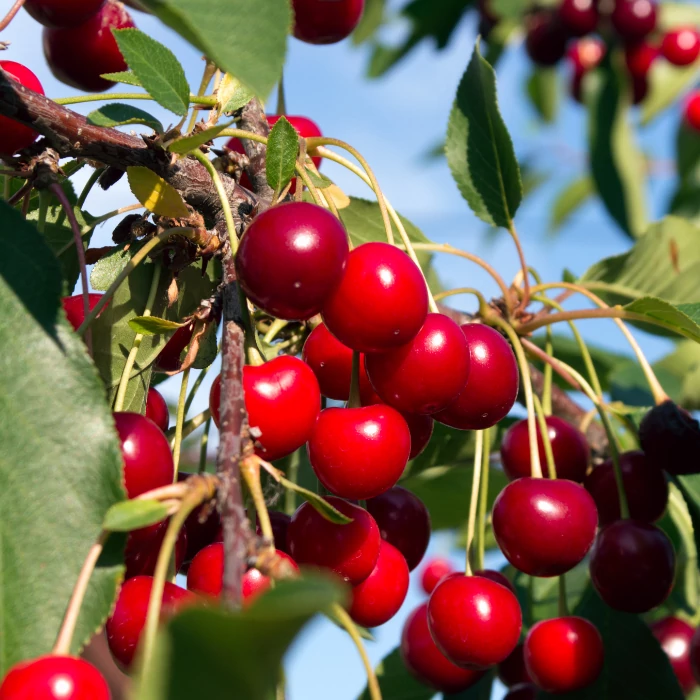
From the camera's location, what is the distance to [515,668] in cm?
135

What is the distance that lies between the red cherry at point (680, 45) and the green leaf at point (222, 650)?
4579mm

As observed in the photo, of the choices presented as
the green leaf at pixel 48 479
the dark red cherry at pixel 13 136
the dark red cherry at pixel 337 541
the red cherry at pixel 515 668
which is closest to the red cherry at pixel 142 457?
the green leaf at pixel 48 479

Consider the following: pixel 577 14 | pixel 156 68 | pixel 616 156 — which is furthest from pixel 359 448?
pixel 577 14

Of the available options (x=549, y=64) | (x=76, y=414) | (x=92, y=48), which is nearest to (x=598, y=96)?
(x=549, y=64)

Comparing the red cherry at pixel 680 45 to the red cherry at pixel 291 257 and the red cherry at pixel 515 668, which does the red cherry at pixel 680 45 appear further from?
the red cherry at pixel 291 257

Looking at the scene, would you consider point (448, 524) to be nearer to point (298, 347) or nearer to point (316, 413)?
point (298, 347)

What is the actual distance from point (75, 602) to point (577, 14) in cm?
396

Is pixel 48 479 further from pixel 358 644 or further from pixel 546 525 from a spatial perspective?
pixel 546 525

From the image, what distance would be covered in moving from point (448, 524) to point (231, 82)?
1.28 meters

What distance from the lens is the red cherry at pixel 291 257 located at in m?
0.70

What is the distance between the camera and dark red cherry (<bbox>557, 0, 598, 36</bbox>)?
3936 mm

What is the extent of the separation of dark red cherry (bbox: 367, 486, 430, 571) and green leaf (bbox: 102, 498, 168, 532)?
444 mm

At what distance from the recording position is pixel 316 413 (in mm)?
808

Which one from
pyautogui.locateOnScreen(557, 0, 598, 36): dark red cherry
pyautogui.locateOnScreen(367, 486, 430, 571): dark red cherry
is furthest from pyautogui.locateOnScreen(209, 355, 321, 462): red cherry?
pyautogui.locateOnScreen(557, 0, 598, 36): dark red cherry
